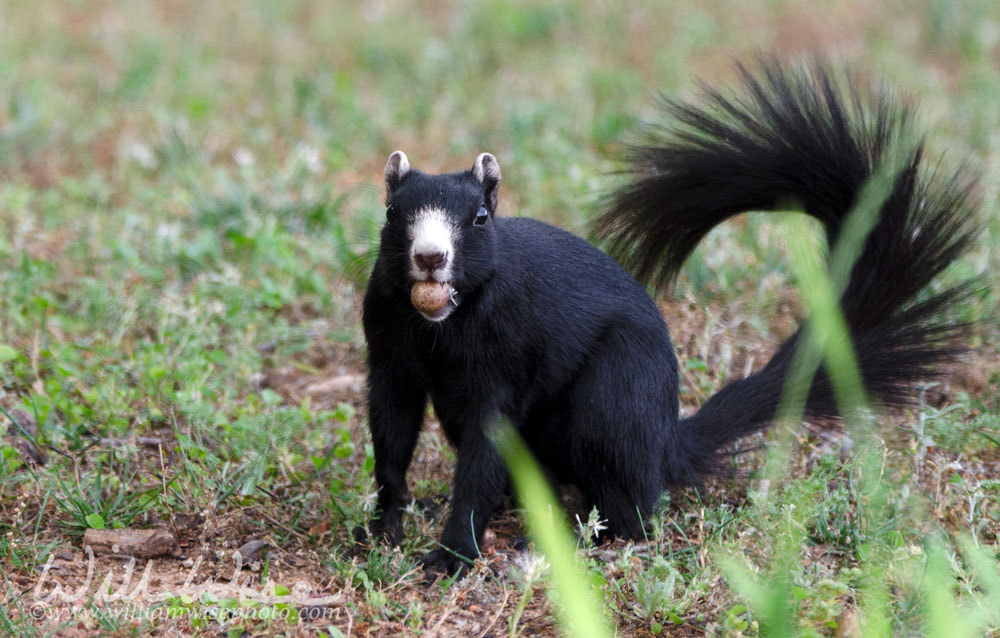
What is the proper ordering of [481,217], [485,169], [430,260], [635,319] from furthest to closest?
[635,319] → [485,169] → [481,217] → [430,260]

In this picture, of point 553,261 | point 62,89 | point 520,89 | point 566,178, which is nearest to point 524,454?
point 553,261

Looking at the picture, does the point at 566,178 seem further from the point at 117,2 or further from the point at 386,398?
the point at 117,2

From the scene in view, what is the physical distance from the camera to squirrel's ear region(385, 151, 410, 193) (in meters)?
3.08

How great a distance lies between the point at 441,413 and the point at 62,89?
Result: 4578 mm

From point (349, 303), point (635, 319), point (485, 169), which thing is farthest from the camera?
point (349, 303)

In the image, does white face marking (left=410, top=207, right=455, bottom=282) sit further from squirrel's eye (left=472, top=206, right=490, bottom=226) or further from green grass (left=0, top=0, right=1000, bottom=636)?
green grass (left=0, top=0, right=1000, bottom=636)

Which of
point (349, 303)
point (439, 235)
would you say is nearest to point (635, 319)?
point (439, 235)

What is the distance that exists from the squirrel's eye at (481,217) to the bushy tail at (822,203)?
57 centimetres

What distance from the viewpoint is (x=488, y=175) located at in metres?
3.11

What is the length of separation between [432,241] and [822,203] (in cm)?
119

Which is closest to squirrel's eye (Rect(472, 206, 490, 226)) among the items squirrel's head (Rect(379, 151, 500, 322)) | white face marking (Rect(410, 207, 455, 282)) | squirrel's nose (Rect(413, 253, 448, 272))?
squirrel's head (Rect(379, 151, 500, 322))

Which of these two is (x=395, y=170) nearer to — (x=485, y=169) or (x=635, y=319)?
(x=485, y=169)

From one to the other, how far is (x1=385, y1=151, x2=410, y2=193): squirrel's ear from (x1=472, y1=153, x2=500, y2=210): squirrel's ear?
18 cm

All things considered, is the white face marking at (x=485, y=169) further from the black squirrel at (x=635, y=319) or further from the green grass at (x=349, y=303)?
the green grass at (x=349, y=303)
